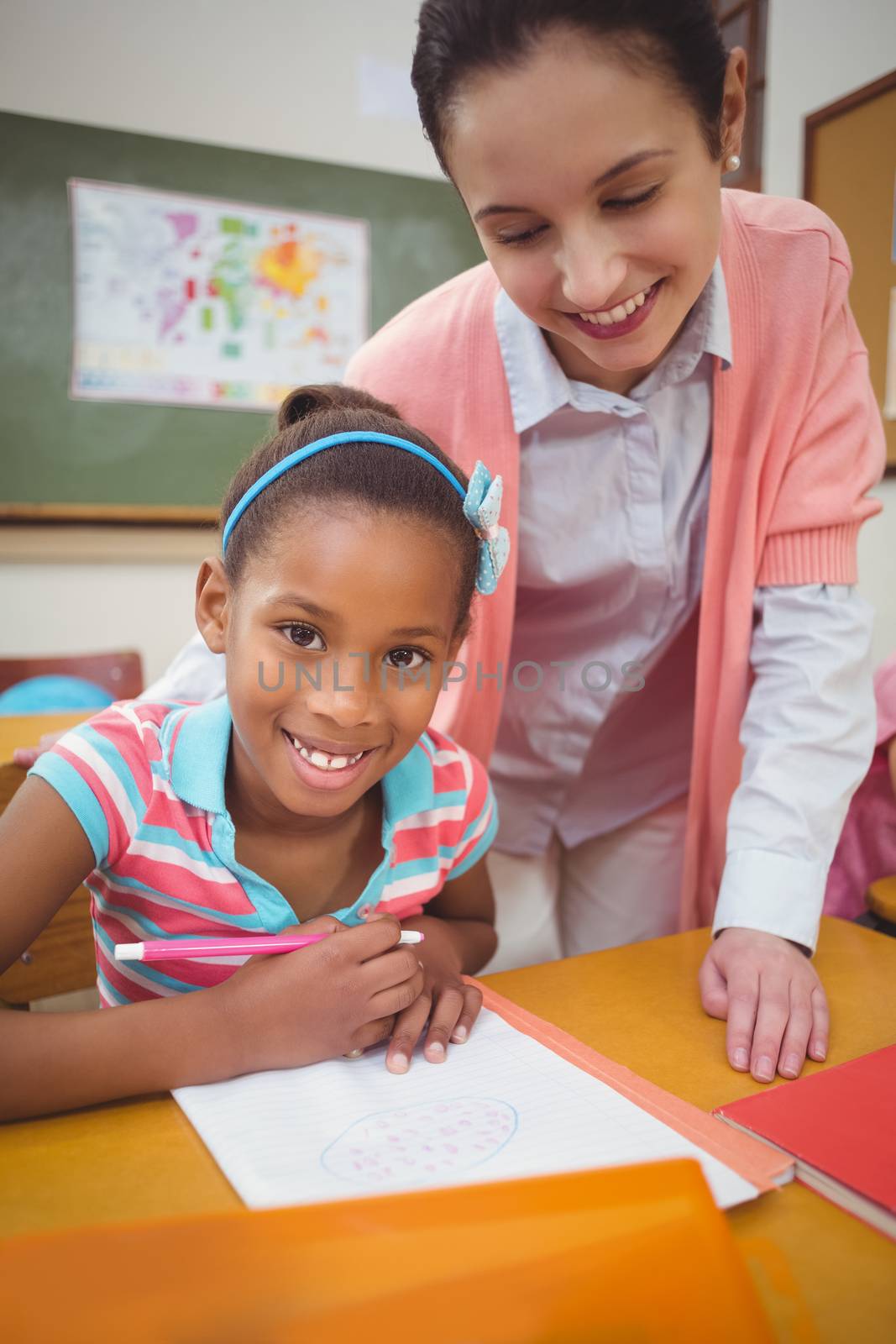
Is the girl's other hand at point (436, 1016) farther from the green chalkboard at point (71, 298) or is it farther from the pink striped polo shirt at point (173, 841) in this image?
the green chalkboard at point (71, 298)

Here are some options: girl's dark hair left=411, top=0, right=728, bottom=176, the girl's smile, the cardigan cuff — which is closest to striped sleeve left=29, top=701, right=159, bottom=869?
the girl's smile

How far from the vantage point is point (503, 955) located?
1.42m

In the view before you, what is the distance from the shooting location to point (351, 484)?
82 centimetres

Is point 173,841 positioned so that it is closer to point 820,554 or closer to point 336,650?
point 336,650

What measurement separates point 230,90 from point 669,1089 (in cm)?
286

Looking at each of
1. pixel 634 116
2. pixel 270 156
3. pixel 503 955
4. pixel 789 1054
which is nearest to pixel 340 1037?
pixel 789 1054

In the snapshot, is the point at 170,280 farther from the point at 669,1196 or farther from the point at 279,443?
the point at 669,1196

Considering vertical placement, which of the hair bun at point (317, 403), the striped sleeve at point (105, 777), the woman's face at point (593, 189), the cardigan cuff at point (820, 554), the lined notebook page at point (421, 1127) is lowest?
the lined notebook page at point (421, 1127)

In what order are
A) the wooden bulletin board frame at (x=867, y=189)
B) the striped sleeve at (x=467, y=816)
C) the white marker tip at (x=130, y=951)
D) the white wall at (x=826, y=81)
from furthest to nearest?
the white wall at (x=826, y=81), the wooden bulletin board frame at (x=867, y=189), the striped sleeve at (x=467, y=816), the white marker tip at (x=130, y=951)

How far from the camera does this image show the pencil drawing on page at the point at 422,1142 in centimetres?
53

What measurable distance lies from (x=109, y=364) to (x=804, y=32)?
1.97 meters

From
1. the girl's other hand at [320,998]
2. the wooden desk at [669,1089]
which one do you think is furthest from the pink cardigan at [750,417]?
the girl's other hand at [320,998]

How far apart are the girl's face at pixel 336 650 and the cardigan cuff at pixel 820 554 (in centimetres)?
42

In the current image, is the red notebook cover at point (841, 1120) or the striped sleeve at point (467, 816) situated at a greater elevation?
the striped sleeve at point (467, 816)
